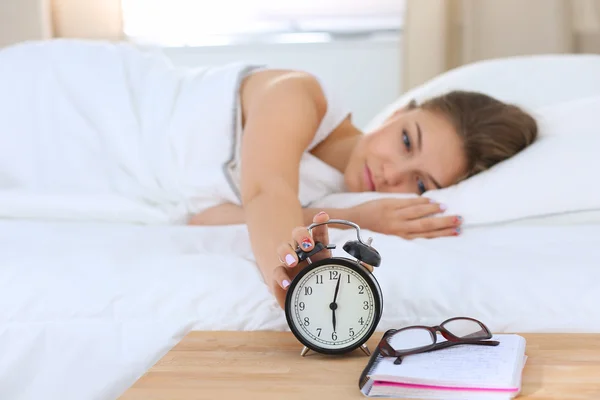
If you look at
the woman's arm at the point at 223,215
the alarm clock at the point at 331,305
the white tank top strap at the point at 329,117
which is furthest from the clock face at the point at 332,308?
the white tank top strap at the point at 329,117

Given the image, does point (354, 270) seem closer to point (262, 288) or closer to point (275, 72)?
point (262, 288)

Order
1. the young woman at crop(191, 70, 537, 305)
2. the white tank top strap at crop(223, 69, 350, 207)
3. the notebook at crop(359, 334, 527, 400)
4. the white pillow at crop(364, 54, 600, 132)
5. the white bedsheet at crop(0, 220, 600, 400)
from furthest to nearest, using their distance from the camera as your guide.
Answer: the white pillow at crop(364, 54, 600, 132), the white tank top strap at crop(223, 69, 350, 207), the young woman at crop(191, 70, 537, 305), the white bedsheet at crop(0, 220, 600, 400), the notebook at crop(359, 334, 527, 400)

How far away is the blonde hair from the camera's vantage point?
1.58 m

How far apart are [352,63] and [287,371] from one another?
2074 mm

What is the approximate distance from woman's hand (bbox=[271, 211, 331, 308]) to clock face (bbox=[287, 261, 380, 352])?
2cm

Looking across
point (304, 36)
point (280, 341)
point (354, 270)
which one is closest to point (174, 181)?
point (280, 341)

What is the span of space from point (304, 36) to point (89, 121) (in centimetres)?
130

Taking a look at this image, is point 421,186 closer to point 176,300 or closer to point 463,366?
point 176,300

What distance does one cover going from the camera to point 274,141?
1380 mm

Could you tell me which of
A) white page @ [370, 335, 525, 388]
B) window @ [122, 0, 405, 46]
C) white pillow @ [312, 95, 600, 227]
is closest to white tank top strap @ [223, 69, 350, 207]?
white pillow @ [312, 95, 600, 227]

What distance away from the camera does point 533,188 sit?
1.42m

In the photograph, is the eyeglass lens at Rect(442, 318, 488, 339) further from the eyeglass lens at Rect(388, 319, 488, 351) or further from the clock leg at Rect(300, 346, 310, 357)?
the clock leg at Rect(300, 346, 310, 357)

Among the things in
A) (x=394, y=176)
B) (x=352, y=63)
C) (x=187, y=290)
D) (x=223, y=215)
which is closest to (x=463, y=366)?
(x=187, y=290)

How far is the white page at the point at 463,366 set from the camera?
0.76 metres
